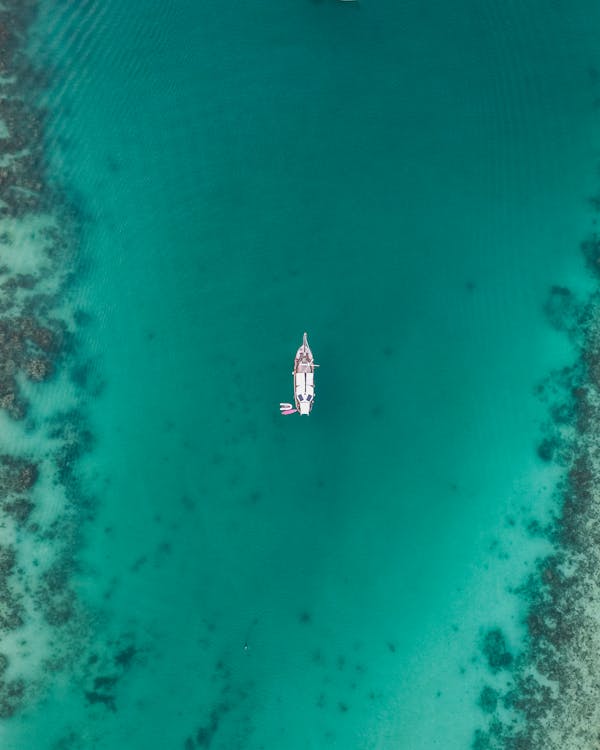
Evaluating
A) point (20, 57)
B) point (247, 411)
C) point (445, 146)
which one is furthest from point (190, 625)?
point (20, 57)

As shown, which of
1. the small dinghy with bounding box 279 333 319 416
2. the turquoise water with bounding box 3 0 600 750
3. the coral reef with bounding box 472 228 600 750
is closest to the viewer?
the small dinghy with bounding box 279 333 319 416

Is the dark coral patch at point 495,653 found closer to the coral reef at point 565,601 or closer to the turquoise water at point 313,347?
the coral reef at point 565,601

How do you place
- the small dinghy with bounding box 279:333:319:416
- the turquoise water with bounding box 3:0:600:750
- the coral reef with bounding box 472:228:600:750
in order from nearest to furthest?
the small dinghy with bounding box 279:333:319:416 → the turquoise water with bounding box 3:0:600:750 → the coral reef with bounding box 472:228:600:750

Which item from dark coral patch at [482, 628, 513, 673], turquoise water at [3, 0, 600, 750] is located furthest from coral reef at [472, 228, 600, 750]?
turquoise water at [3, 0, 600, 750]

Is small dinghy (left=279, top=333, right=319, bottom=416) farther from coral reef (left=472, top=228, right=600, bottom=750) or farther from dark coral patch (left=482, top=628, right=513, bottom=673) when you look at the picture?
dark coral patch (left=482, top=628, right=513, bottom=673)

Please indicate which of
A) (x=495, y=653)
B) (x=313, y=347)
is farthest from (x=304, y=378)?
(x=495, y=653)

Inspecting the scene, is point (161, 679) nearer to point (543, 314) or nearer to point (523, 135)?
point (543, 314)
